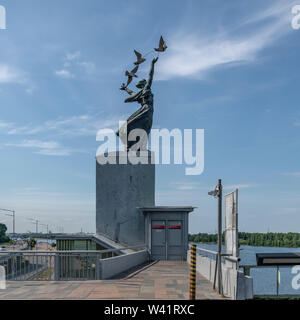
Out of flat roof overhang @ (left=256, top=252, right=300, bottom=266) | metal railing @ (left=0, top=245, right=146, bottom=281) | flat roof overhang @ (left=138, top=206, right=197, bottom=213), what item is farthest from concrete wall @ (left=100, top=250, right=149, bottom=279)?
flat roof overhang @ (left=256, top=252, right=300, bottom=266)

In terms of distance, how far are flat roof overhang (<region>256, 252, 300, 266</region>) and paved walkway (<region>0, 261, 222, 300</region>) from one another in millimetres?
1574

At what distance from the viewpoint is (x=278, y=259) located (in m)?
10.6

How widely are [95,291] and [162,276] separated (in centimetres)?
417

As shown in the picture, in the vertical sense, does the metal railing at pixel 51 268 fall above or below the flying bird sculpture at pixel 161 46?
below

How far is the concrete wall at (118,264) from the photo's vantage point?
13930 millimetres

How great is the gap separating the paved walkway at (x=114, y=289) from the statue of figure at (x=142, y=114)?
13.9m

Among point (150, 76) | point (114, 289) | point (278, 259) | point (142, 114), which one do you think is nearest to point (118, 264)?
point (114, 289)

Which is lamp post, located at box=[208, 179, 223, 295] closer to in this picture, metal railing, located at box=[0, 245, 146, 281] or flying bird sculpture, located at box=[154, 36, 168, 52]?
metal railing, located at box=[0, 245, 146, 281]

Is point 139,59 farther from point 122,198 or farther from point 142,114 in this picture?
point 122,198

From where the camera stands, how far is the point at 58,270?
44.1 feet

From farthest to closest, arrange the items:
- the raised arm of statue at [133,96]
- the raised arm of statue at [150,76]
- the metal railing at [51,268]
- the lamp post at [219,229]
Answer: the raised arm of statue at [133,96] → the raised arm of statue at [150,76] → the metal railing at [51,268] → the lamp post at [219,229]

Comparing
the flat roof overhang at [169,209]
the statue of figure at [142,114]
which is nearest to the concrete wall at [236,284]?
the flat roof overhang at [169,209]

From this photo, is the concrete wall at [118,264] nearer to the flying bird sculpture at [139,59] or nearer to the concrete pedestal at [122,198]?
the concrete pedestal at [122,198]
